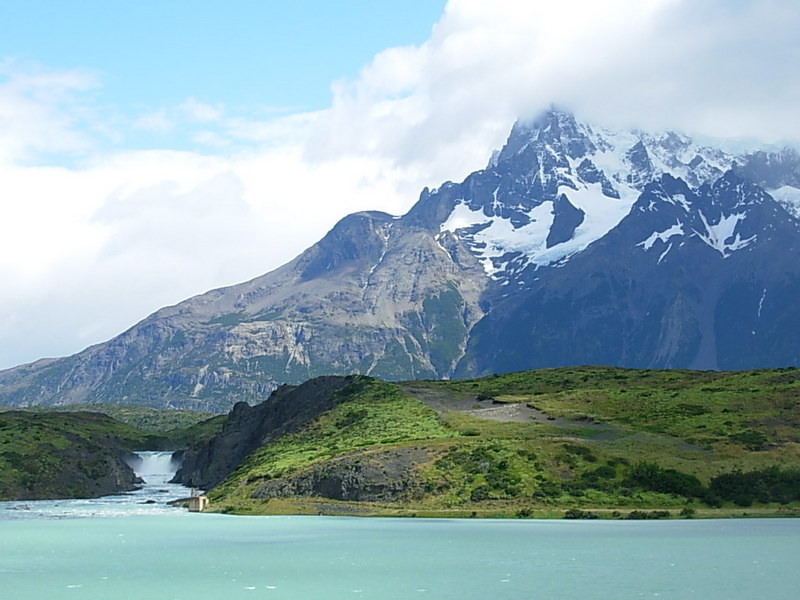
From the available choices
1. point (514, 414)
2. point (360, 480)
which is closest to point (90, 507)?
point (360, 480)

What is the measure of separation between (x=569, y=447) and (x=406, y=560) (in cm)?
6365

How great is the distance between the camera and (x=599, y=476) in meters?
127

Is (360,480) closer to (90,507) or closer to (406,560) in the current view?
(90,507)

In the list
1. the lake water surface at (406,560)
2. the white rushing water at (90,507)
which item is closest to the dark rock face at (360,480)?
the lake water surface at (406,560)

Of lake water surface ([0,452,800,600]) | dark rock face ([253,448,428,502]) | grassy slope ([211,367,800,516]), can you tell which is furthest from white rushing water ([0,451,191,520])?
lake water surface ([0,452,800,600])

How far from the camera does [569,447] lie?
13500 centimetres

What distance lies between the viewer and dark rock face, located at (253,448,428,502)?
129875mm

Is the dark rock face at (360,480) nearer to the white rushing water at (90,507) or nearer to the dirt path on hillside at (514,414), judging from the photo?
the white rushing water at (90,507)

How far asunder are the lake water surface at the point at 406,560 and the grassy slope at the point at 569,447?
464 inches

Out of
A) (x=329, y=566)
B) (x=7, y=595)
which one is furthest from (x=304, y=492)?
(x=7, y=595)

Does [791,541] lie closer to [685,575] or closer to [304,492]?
[685,575]

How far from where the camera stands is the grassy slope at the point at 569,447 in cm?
12338

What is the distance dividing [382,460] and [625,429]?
39.6 metres

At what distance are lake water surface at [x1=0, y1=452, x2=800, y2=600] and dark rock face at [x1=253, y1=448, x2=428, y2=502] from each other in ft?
50.2
